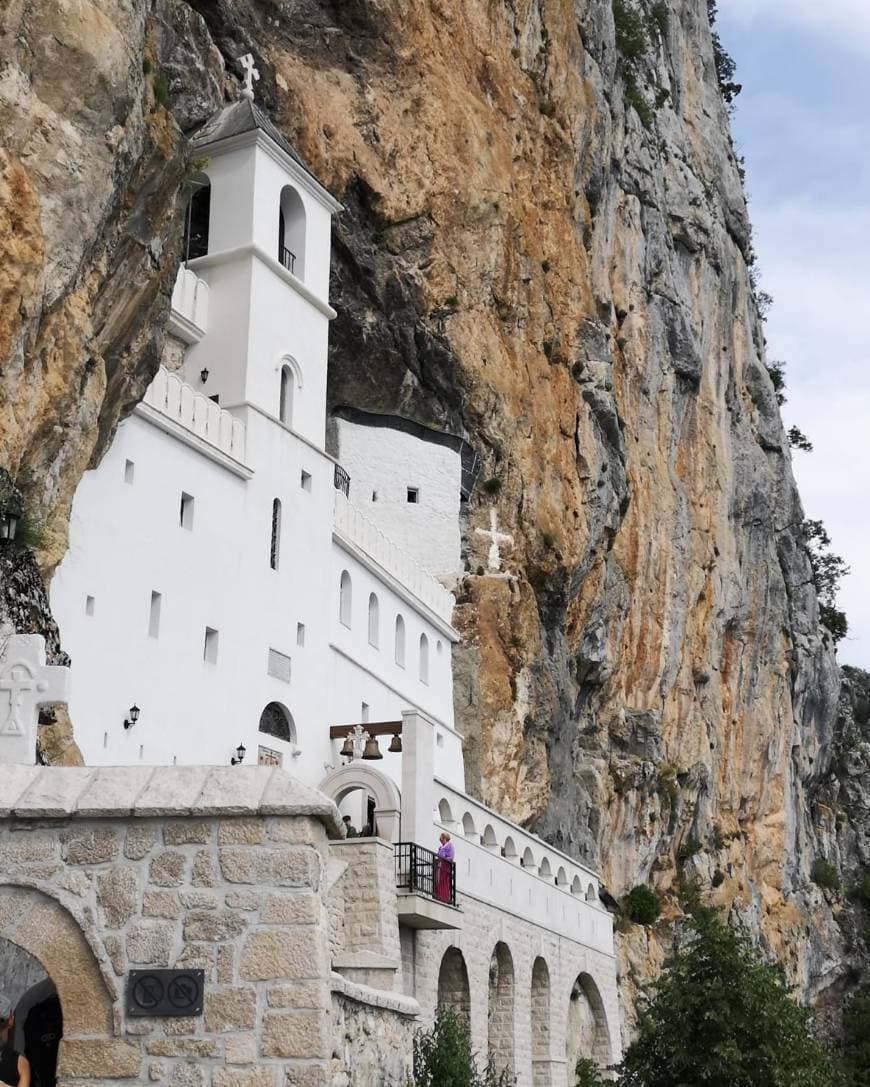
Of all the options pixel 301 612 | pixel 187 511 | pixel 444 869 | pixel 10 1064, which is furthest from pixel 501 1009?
pixel 10 1064

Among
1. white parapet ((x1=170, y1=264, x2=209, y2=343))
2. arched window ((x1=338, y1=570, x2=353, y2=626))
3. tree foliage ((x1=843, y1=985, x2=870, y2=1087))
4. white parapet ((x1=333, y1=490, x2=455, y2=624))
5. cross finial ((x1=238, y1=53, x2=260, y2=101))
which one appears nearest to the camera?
white parapet ((x1=170, y1=264, x2=209, y2=343))

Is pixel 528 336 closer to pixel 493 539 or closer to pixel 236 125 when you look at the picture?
pixel 493 539

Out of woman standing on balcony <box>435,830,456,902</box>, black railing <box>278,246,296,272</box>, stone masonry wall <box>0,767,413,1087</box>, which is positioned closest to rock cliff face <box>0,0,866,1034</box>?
black railing <box>278,246,296,272</box>

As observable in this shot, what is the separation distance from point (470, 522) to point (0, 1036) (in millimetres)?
26865

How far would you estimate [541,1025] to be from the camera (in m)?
26.3

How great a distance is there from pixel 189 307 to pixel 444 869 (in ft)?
36.1

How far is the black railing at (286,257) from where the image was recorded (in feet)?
92.6

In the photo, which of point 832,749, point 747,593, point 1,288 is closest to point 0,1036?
point 1,288

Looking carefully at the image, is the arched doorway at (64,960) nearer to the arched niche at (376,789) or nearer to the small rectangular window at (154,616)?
the small rectangular window at (154,616)

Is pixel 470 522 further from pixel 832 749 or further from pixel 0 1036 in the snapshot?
pixel 832 749

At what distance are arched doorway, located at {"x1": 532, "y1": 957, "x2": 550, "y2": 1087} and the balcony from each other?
5.59 meters

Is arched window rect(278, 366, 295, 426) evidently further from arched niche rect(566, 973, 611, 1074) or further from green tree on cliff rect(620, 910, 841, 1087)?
arched niche rect(566, 973, 611, 1074)

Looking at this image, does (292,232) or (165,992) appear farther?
(292,232)

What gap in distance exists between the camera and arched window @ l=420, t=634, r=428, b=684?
3077 centimetres
